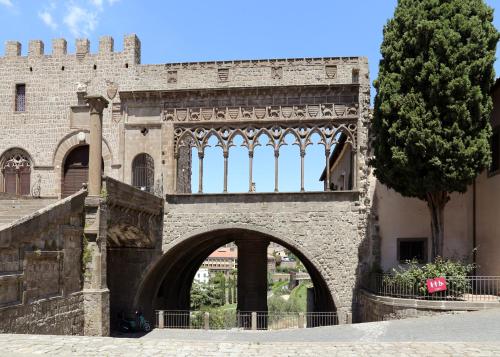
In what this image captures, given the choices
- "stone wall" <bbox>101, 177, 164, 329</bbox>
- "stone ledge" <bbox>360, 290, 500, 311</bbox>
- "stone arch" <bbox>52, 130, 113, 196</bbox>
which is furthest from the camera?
"stone arch" <bbox>52, 130, 113, 196</bbox>

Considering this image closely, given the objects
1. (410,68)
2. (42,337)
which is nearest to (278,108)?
(410,68)

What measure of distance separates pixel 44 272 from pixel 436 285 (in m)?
10.4

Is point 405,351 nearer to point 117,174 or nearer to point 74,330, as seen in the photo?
point 74,330

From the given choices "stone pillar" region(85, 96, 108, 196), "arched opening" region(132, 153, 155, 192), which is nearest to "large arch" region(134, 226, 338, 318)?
"arched opening" region(132, 153, 155, 192)

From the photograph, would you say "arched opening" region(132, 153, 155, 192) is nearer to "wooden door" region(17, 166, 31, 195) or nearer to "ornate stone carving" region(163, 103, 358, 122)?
"ornate stone carving" region(163, 103, 358, 122)

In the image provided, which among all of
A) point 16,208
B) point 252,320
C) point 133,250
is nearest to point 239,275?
point 252,320

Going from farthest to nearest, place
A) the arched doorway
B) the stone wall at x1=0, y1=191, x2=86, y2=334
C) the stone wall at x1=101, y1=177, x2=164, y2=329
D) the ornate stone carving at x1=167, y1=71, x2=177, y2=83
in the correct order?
the arched doorway, the ornate stone carving at x1=167, y1=71, x2=177, y2=83, the stone wall at x1=101, y1=177, x2=164, y2=329, the stone wall at x1=0, y1=191, x2=86, y2=334

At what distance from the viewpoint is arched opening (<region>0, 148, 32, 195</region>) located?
23250mm

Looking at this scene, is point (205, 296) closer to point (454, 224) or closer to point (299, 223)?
point (299, 223)

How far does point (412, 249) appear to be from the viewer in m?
19.8

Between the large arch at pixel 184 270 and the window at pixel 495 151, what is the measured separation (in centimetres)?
742

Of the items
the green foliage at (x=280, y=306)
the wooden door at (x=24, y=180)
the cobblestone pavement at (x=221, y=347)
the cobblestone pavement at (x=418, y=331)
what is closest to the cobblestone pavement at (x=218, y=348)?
the cobblestone pavement at (x=221, y=347)

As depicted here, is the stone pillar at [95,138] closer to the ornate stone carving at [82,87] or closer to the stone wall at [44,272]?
the stone wall at [44,272]

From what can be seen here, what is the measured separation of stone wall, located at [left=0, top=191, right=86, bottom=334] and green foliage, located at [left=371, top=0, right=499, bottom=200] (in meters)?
9.77
